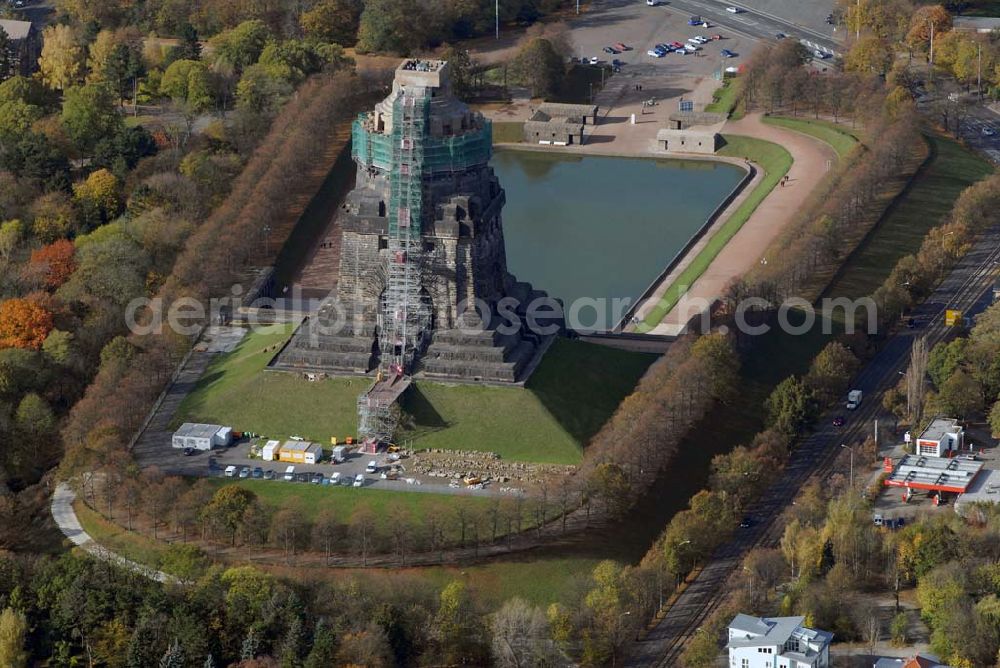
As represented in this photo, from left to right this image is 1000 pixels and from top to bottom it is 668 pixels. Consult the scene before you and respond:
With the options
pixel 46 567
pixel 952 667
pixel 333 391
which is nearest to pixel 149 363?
pixel 333 391

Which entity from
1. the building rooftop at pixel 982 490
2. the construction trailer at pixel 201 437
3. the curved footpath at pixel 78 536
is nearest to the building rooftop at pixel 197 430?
the construction trailer at pixel 201 437

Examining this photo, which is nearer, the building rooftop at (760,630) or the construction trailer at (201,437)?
the building rooftop at (760,630)

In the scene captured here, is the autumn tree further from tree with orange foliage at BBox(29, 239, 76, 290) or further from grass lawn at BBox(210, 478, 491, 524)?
tree with orange foliage at BBox(29, 239, 76, 290)

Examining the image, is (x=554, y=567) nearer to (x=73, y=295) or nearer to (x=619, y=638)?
(x=619, y=638)

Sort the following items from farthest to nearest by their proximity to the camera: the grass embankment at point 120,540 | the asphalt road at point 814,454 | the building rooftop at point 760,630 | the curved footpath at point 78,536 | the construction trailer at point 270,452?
the construction trailer at point 270,452 → the grass embankment at point 120,540 → the curved footpath at point 78,536 → the asphalt road at point 814,454 → the building rooftop at point 760,630

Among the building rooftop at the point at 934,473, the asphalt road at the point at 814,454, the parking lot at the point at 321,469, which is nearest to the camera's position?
the asphalt road at the point at 814,454

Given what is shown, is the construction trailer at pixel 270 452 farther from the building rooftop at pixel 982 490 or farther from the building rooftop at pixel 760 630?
the building rooftop at pixel 982 490

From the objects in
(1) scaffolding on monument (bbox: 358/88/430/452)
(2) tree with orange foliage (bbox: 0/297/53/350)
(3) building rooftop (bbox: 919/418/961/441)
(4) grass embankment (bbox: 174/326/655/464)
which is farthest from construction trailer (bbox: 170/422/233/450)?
(3) building rooftop (bbox: 919/418/961/441)
